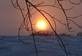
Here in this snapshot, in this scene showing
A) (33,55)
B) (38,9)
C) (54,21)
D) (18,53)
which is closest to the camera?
(38,9)

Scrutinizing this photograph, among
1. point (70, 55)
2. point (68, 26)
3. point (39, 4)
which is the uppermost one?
point (39, 4)

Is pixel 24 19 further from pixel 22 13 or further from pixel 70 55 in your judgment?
pixel 70 55

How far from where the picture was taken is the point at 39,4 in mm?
3805

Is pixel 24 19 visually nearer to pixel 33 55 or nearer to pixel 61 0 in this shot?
pixel 61 0

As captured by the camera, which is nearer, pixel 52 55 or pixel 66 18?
pixel 66 18

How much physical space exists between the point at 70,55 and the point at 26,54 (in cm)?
106

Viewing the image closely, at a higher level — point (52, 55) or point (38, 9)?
point (38, 9)

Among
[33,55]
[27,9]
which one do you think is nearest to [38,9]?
[27,9]

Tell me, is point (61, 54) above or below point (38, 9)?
below

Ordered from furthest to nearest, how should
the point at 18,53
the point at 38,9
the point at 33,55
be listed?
the point at 18,53
the point at 33,55
the point at 38,9

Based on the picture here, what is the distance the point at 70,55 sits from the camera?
8.00 metres

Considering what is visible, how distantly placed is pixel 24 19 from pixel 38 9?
0.92 feet

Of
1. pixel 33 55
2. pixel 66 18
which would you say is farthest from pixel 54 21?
pixel 33 55

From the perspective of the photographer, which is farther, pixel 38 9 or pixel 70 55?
pixel 70 55
